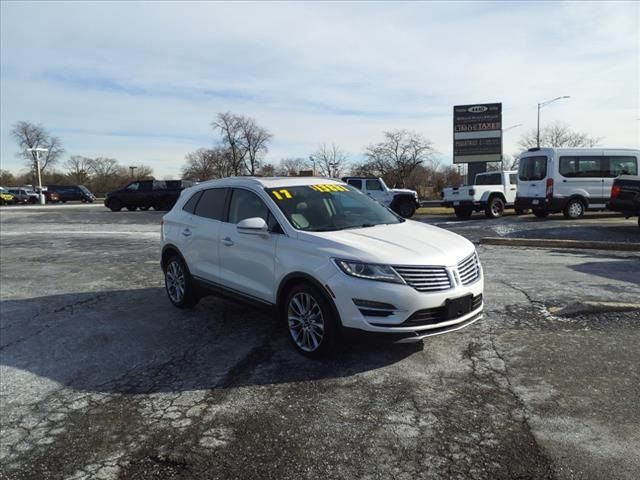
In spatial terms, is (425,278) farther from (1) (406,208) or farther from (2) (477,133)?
(2) (477,133)

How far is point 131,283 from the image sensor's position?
329 inches

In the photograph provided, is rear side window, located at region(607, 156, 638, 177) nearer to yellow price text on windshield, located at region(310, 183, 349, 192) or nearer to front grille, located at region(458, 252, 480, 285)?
yellow price text on windshield, located at region(310, 183, 349, 192)

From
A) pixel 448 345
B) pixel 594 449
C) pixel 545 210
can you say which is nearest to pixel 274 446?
pixel 594 449

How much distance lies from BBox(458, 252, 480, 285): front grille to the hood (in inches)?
2.4

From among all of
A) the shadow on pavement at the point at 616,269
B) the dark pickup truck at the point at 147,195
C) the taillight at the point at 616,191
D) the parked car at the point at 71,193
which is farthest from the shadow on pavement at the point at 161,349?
the parked car at the point at 71,193

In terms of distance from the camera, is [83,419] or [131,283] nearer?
[83,419]

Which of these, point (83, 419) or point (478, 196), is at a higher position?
point (478, 196)

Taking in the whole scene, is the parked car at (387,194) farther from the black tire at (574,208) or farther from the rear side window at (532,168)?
the black tire at (574,208)

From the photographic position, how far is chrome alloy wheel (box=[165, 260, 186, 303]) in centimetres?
641

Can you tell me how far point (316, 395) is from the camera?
382 centimetres

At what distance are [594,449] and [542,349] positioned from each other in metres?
1.72

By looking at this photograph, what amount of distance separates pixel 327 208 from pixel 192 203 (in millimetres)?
2116

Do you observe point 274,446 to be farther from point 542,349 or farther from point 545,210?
point 545,210

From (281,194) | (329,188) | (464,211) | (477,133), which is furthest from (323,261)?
(477,133)
